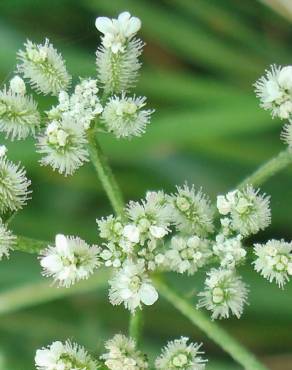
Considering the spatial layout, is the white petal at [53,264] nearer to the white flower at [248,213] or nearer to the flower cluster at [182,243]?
the flower cluster at [182,243]

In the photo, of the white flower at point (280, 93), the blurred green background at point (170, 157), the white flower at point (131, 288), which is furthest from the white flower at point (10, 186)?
the blurred green background at point (170, 157)

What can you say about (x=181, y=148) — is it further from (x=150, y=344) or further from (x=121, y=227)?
(x=121, y=227)

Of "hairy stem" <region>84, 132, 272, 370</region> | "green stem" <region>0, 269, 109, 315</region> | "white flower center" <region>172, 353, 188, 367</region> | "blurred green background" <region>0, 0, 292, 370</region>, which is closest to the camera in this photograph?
"white flower center" <region>172, 353, 188, 367</region>

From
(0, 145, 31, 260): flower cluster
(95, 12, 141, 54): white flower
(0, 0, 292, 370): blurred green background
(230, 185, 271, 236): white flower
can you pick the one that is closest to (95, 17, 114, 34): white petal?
(95, 12, 141, 54): white flower

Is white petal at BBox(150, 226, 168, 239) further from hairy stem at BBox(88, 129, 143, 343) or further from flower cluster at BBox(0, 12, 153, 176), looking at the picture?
flower cluster at BBox(0, 12, 153, 176)

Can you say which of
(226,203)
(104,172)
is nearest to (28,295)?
(104,172)

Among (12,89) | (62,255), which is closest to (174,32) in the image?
(12,89)
